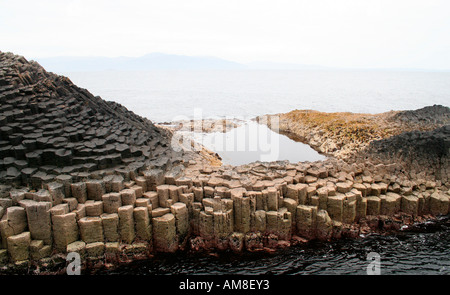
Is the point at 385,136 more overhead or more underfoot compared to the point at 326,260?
more overhead

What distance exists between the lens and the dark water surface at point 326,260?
896cm

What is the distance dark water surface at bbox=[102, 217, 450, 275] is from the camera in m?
8.96

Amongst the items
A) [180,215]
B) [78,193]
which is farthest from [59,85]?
[180,215]

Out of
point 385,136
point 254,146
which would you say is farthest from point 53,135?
point 385,136

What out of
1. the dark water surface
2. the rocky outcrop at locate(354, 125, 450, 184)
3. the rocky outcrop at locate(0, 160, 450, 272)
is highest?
the rocky outcrop at locate(354, 125, 450, 184)

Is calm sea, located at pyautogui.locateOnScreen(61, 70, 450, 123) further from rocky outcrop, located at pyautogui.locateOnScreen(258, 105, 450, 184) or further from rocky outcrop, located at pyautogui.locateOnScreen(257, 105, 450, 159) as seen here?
rocky outcrop, located at pyautogui.locateOnScreen(257, 105, 450, 159)

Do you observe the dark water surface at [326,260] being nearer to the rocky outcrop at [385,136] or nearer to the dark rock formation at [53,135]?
the dark rock formation at [53,135]

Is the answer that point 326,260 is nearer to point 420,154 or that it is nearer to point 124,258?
point 124,258

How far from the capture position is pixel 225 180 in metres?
10.9

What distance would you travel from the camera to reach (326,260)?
941 centimetres

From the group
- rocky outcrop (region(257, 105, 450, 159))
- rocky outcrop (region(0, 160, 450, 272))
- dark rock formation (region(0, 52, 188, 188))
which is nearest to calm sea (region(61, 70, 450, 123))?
rocky outcrop (region(257, 105, 450, 159))

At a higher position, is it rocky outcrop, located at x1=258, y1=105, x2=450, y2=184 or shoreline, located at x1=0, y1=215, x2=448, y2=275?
rocky outcrop, located at x1=258, y1=105, x2=450, y2=184

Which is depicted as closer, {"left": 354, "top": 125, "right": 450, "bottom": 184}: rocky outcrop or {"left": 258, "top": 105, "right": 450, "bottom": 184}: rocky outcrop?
{"left": 354, "top": 125, "right": 450, "bottom": 184}: rocky outcrop
